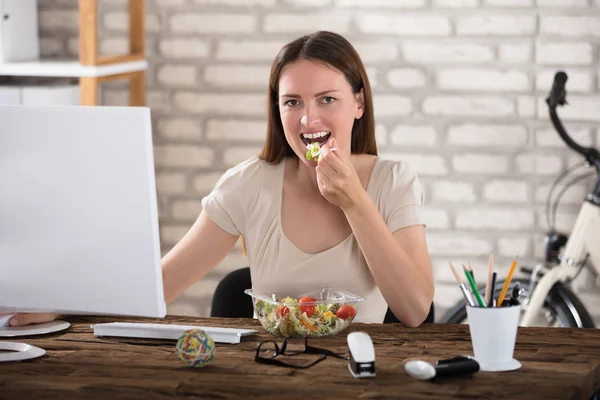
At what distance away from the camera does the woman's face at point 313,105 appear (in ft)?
6.73

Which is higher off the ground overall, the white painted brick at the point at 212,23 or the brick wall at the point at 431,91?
the white painted brick at the point at 212,23

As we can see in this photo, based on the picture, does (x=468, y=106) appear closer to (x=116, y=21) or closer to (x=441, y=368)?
(x=116, y=21)

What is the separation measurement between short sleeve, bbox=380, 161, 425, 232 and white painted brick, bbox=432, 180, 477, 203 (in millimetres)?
867

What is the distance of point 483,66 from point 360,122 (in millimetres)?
857

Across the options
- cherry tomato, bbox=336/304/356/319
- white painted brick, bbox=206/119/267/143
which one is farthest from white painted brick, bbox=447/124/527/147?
cherry tomato, bbox=336/304/356/319

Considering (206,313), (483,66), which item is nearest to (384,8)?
(483,66)

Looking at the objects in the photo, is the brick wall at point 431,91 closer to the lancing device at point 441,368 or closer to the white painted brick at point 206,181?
the white painted brick at point 206,181

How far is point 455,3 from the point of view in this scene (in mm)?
2920

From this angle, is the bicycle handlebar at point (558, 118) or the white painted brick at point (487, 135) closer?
the bicycle handlebar at point (558, 118)

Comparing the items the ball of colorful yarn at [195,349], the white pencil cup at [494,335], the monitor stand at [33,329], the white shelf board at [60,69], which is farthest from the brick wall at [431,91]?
the ball of colorful yarn at [195,349]

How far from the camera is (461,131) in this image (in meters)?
2.97

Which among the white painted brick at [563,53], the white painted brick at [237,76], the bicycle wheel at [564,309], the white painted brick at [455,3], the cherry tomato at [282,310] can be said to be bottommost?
the bicycle wheel at [564,309]

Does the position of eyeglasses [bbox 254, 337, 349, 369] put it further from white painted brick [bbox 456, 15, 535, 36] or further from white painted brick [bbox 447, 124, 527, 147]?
white painted brick [bbox 456, 15, 535, 36]

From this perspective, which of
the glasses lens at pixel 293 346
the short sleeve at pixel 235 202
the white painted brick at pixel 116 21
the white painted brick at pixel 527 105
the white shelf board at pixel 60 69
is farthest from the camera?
the white painted brick at pixel 116 21
